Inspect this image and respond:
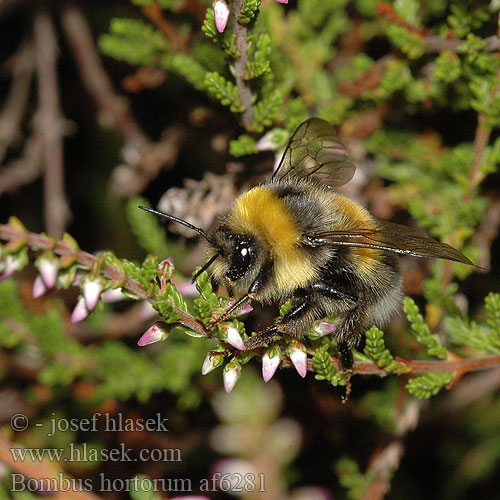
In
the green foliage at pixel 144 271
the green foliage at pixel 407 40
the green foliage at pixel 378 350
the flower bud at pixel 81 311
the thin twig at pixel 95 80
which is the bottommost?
the green foliage at pixel 378 350

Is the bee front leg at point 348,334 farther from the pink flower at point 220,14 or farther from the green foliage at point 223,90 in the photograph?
the pink flower at point 220,14

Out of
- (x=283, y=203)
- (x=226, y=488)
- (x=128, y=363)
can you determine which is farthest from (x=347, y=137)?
(x=226, y=488)

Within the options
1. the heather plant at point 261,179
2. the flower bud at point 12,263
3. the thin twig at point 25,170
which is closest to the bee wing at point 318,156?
the heather plant at point 261,179

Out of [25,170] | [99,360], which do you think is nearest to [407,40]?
[99,360]

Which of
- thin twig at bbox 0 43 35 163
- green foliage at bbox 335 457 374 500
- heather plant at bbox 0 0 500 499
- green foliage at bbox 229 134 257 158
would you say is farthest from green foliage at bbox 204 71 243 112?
thin twig at bbox 0 43 35 163

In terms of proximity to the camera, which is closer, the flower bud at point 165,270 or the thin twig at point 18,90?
the flower bud at point 165,270

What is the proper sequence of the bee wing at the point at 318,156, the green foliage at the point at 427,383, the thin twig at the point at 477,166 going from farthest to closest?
the thin twig at the point at 477,166 < the bee wing at the point at 318,156 < the green foliage at the point at 427,383
